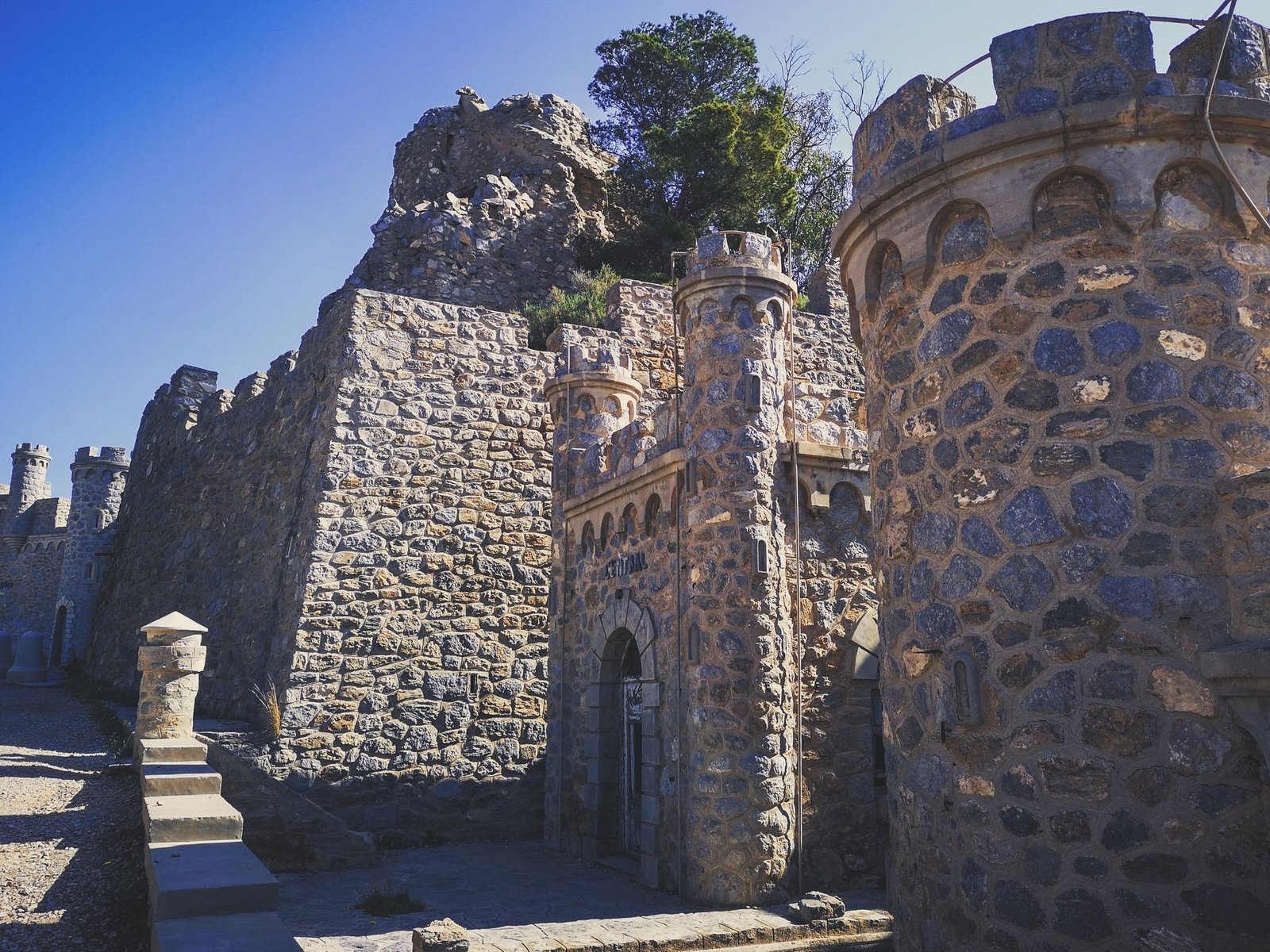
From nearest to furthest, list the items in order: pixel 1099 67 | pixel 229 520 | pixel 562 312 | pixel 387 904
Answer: pixel 1099 67 → pixel 387 904 → pixel 229 520 → pixel 562 312

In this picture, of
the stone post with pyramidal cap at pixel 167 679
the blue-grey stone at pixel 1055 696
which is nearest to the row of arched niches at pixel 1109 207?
the blue-grey stone at pixel 1055 696

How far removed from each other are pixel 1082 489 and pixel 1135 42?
6.01ft

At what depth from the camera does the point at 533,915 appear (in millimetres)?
7711

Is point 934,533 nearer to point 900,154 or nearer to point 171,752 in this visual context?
point 900,154

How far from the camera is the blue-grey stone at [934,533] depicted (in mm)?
4062

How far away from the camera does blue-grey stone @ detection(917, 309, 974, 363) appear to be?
13.4ft

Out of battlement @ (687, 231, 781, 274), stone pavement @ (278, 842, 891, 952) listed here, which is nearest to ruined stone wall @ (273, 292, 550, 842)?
stone pavement @ (278, 842, 891, 952)

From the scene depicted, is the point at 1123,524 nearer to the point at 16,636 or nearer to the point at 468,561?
the point at 468,561

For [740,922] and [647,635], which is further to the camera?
[647,635]

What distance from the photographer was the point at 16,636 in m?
28.8

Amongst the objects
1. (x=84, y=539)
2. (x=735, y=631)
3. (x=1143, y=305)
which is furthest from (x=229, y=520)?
(x=84, y=539)

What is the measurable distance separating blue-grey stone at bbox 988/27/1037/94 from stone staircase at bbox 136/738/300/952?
457 centimetres

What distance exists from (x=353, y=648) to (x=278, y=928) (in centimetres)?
792

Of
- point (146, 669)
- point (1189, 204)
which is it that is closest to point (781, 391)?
point (1189, 204)
